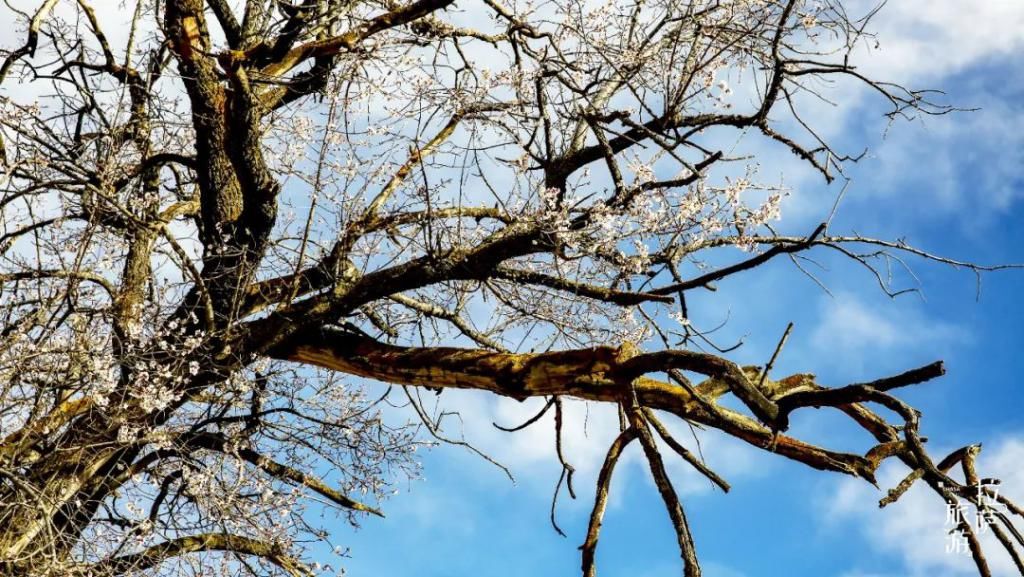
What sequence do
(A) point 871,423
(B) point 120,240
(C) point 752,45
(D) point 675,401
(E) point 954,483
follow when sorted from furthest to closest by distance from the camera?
(B) point 120,240, (C) point 752,45, (A) point 871,423, (D) point 675,401, (E) point 954,483

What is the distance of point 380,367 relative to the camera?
6254 millimetres

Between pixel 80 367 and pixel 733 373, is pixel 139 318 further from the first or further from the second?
pixel 733 373

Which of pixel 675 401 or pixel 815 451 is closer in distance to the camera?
pixel 815 451

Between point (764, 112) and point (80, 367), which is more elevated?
point (764, 112)

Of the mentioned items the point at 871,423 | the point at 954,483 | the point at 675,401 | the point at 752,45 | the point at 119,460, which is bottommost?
the point at 119,460

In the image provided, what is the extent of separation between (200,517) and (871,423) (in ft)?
14.9

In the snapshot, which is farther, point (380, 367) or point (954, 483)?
point (380, 367)

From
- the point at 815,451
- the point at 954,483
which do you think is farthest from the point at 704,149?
the point at 954,483

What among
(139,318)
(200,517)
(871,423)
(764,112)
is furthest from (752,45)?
(200,517)

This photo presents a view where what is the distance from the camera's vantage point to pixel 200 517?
683 cm

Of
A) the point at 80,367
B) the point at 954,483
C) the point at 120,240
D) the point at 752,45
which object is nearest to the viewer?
the point at 954,483

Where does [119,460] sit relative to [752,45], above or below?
below

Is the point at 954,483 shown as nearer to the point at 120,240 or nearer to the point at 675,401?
the point at 675,401

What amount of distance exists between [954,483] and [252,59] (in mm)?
4800
